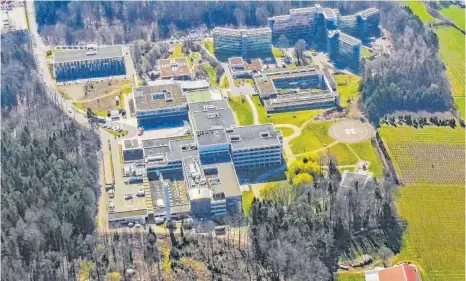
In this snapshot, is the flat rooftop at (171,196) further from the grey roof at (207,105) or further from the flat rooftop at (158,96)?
the flat rooftop at (158,96)

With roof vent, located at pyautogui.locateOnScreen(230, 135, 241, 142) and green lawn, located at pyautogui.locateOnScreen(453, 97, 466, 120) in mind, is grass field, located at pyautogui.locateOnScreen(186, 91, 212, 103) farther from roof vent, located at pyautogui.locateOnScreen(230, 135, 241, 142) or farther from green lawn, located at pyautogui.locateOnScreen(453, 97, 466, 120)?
green lawn, located at pyautogui.locateOnScreen(453, 97, 466, 120)

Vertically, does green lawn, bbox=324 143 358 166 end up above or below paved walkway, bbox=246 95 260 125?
below

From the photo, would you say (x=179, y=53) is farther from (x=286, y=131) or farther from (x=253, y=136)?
(x=253, y=136)

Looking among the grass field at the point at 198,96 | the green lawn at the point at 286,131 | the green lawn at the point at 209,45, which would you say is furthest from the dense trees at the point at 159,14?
the green lawn at the point at 286,131

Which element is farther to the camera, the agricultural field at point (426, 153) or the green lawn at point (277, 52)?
the green lawn at point (277, 52)

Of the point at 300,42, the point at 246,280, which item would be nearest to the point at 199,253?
the point at 246,280

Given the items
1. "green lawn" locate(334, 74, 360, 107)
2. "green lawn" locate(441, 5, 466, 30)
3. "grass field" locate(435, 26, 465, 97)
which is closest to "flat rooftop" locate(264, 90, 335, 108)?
"green lawn" locate(334, 74, 360, 107)
